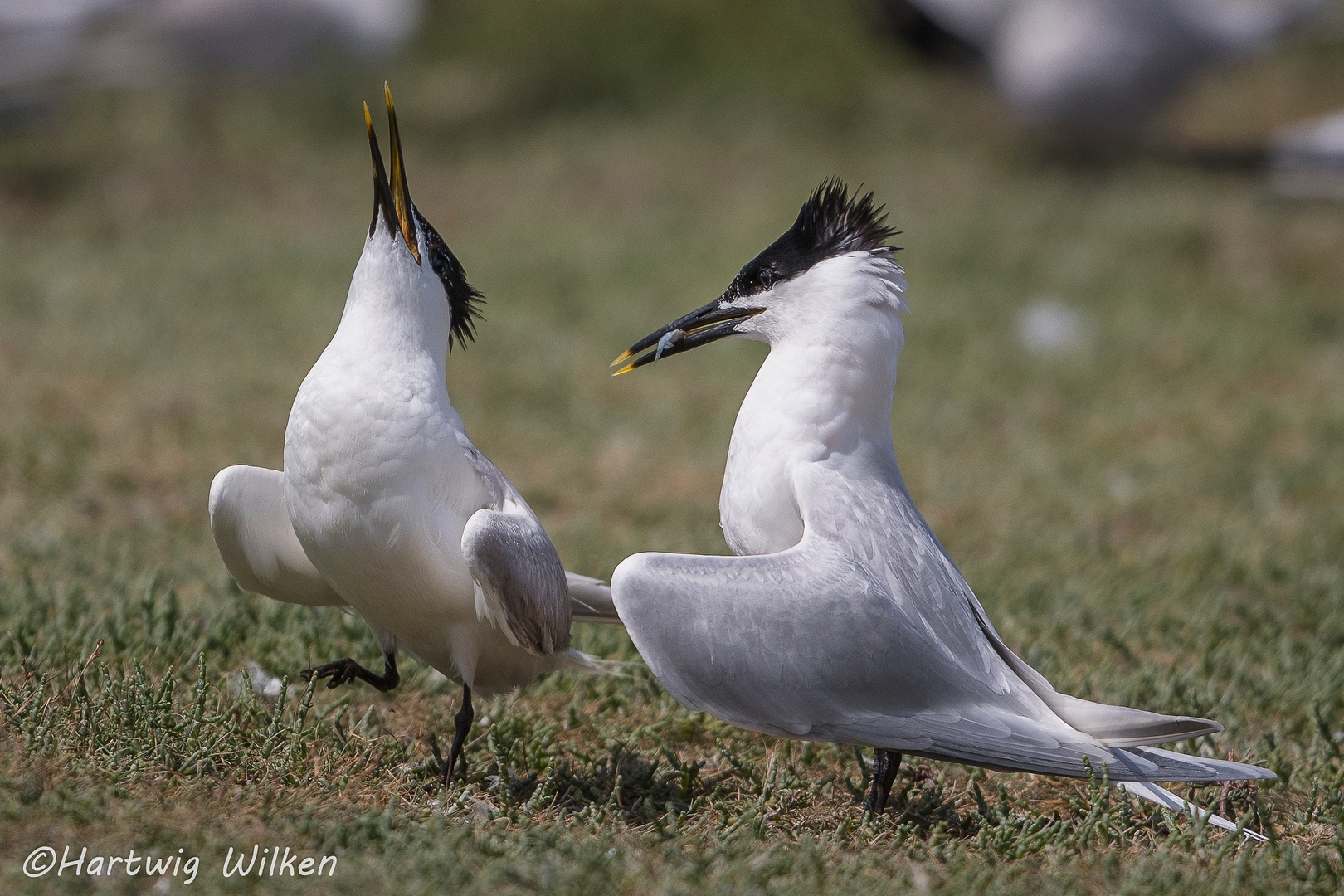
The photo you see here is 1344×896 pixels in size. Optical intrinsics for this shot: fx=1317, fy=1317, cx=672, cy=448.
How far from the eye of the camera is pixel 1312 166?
8883 millimetres

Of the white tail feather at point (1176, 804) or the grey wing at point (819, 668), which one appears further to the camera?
the white tail feather at point (1176, 804)

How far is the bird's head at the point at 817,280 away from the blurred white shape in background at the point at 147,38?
7.57m

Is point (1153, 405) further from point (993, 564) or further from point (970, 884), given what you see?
point (970, 884)

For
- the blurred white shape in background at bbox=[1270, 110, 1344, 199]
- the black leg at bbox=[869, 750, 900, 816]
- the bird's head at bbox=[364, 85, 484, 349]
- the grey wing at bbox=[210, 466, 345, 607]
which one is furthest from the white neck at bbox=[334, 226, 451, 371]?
the blurred white shape in background at bbox=[1270, 110, 1344, 199]

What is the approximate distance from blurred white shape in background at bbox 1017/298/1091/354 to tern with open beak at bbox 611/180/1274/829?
4.59m

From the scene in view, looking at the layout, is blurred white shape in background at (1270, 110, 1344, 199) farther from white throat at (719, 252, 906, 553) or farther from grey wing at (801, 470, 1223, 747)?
grey wing at (801, 470, 1223, 747)

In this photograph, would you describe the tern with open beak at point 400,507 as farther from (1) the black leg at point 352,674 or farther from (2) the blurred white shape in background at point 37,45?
(2) the blurred white shape in background at point 37,45

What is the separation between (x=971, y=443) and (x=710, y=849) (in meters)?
3.94

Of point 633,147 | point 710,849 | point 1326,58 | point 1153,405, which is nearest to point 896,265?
point 710,849

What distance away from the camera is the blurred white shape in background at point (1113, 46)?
9.37m

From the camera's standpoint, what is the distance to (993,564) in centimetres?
477

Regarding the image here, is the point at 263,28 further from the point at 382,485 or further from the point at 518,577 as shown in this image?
the point at 518,577

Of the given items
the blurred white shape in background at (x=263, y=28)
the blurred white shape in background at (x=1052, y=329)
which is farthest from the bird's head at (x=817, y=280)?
the blurred white shape in background at (x=263, y=28)

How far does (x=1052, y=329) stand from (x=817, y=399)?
5007 millimetres
